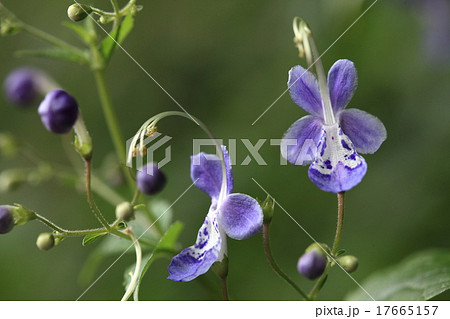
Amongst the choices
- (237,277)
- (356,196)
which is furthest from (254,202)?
(356,196)

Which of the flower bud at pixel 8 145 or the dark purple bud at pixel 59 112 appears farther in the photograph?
the flower bud at pixel 8 145

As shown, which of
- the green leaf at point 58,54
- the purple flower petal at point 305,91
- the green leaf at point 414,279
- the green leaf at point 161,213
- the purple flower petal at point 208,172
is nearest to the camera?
the purple flower petal at point 305,91

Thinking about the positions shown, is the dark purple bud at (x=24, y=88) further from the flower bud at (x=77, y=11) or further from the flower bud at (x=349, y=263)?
the flower bud at (x=349, y=263)

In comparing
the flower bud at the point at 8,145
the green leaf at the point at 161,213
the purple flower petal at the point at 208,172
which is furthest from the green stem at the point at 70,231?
the flower bud at the point at 8,145

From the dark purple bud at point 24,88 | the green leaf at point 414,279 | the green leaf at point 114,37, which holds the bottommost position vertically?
the green leaf at point 414,279

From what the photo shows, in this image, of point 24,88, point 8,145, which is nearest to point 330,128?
point 8,145

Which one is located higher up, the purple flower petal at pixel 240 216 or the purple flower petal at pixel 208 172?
the purple flower petal at pixel 208 172

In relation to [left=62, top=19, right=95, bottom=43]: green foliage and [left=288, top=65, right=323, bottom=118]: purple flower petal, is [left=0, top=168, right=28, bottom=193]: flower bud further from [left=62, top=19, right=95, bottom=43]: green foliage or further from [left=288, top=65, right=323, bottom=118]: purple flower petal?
[left=288, top=65, right=323, bottom=118]: purple flower petal
